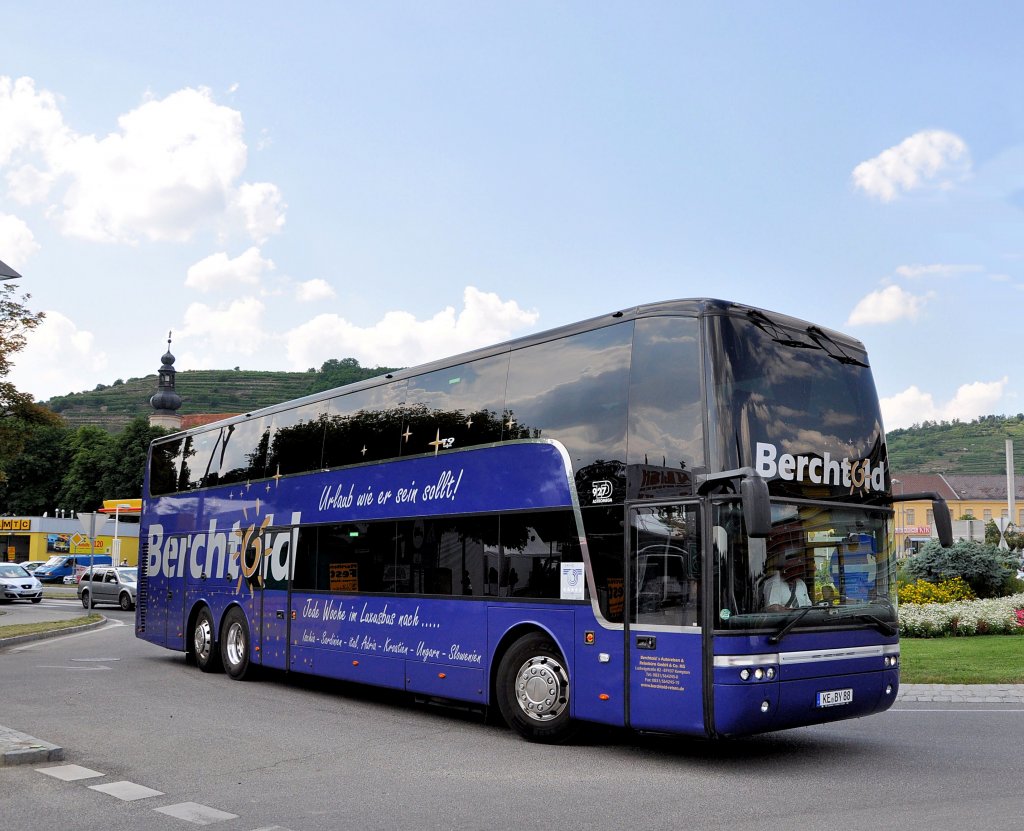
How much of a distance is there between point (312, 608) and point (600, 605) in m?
5.91

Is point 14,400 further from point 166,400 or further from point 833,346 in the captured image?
point 166,400

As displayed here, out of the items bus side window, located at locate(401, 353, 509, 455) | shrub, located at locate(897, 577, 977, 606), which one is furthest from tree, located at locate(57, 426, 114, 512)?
bus side window, located at locate(401, 353, 509, 455)

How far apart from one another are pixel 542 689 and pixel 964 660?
391 inches

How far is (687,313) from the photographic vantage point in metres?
9.15

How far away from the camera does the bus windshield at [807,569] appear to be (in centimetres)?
845

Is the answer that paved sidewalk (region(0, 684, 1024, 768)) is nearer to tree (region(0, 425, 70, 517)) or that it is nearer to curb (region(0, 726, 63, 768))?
curb (region(0, 726, 63, 768))

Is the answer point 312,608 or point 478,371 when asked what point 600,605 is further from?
point 312,608

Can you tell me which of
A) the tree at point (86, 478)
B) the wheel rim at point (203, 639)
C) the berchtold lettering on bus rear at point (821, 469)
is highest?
the tree at point (86, 478)

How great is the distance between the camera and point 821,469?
9.26 m

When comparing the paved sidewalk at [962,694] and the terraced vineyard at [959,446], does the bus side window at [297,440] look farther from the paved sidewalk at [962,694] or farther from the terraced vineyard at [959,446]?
the terraced vineyard at [959,446]

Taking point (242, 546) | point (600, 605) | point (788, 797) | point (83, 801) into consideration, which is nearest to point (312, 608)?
point (242, 546)

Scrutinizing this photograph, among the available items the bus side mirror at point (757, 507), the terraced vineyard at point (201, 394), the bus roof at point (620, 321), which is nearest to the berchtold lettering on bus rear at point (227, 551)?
the bus roof at point (620, 321)

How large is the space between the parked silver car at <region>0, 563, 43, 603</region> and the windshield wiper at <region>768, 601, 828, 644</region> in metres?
41.4

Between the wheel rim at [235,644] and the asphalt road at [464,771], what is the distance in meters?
2.48
